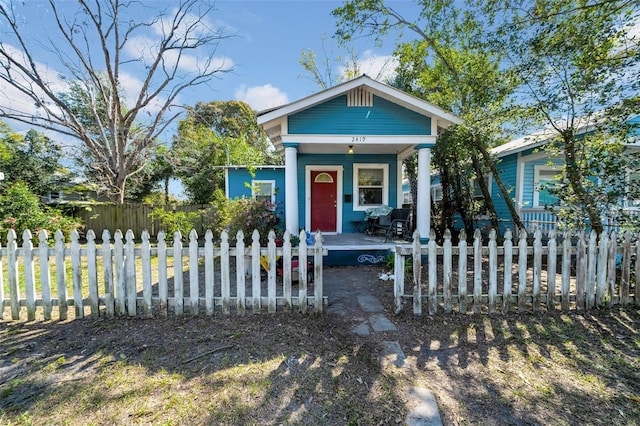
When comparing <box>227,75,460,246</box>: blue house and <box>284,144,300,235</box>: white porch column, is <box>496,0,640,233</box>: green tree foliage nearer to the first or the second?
<box>227,75,460,246</box>: blue house

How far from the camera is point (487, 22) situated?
641 cm

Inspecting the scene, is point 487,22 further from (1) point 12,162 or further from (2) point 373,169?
(1) point 12,162

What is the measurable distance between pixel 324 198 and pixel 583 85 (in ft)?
20.9

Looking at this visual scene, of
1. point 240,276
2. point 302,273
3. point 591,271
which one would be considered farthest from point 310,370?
point 591,271

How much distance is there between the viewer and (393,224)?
7.65 metres

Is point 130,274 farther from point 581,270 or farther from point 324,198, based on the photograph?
point 324,198

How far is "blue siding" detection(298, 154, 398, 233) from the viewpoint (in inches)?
354

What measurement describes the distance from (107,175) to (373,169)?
13.3 m

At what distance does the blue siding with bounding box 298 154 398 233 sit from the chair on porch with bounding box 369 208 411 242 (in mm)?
854

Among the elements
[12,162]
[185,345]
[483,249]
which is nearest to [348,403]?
[185,345]

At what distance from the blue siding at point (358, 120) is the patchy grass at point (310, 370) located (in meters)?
4.58

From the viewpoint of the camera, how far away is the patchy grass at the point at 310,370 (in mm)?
1981

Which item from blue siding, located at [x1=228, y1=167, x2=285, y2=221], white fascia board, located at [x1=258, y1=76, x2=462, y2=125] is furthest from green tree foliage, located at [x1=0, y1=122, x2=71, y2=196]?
white fascia board, located at [x1=258, y1=76, x2=462, y2=125]

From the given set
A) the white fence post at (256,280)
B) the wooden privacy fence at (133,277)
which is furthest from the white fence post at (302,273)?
the white fence post at (256,280)
